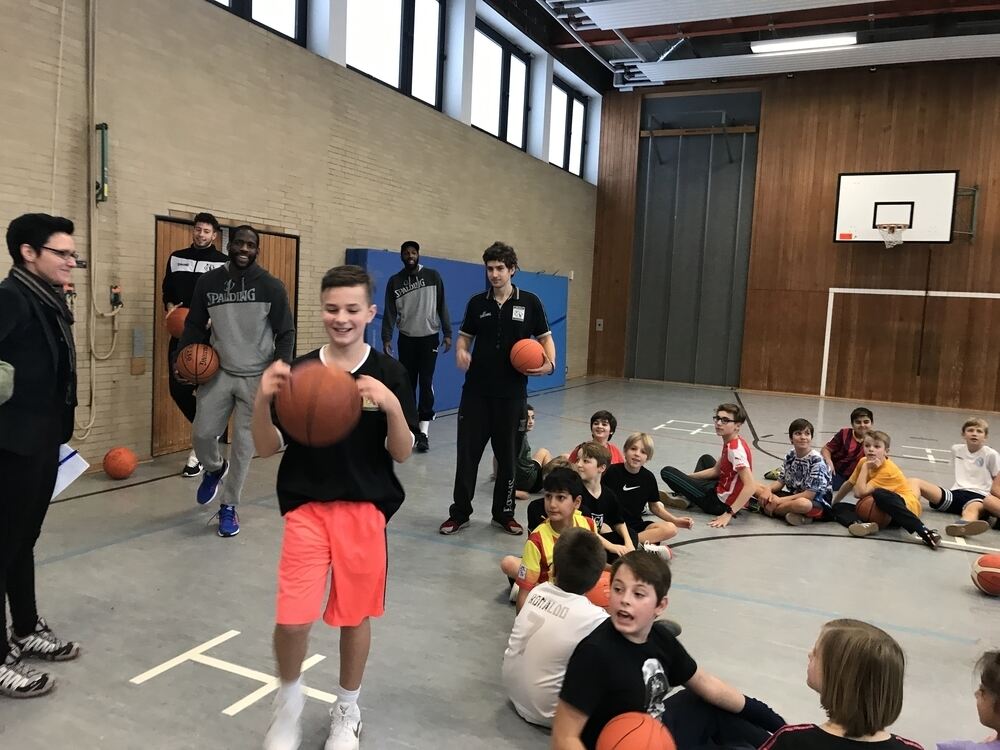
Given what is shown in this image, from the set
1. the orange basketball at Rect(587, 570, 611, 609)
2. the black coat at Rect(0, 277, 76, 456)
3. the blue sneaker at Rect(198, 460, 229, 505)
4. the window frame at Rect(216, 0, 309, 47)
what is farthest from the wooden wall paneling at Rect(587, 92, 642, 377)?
the black coat at Rect(0, 277, 76, 456)

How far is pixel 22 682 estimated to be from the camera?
2871 mm

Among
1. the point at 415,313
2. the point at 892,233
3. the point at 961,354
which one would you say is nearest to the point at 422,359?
the point at 415,313

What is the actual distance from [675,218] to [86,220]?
487 inches

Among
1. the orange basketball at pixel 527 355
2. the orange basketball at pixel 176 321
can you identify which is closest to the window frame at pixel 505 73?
the orange basketball at pixel 176 321

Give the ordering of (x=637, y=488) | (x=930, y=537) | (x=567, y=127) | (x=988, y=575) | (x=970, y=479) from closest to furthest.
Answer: (x=988, y=575), (x=637, y=488), (x=930, y=537), (x=970, y=479), (x=567, y=127)

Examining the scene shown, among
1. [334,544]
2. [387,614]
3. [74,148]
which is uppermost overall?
[74,148]

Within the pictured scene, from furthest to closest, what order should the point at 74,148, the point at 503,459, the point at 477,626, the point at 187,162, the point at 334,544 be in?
the point at 187,162, the point at 74,148, the point at 503,459, the point at 477,626, the point at 334,544

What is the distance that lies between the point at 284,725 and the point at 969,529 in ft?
16.9

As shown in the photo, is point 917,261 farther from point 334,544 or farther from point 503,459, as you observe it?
point 334,544

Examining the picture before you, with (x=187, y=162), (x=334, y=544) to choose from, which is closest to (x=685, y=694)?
(x=334, y=544)

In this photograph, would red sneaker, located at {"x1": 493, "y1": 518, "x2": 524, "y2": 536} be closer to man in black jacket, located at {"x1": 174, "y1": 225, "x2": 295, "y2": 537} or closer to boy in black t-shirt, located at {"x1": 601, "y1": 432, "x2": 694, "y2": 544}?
boy in black t-shirt, located at {"x1": 601, "y1": 432, "x2": 694, "y2": 544}

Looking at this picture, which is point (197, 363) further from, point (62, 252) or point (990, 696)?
point (990, 696)

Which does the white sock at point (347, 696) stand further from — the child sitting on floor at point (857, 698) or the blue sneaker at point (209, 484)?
the blue sneaker at point (209, 484)

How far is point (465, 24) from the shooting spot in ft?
37.2
